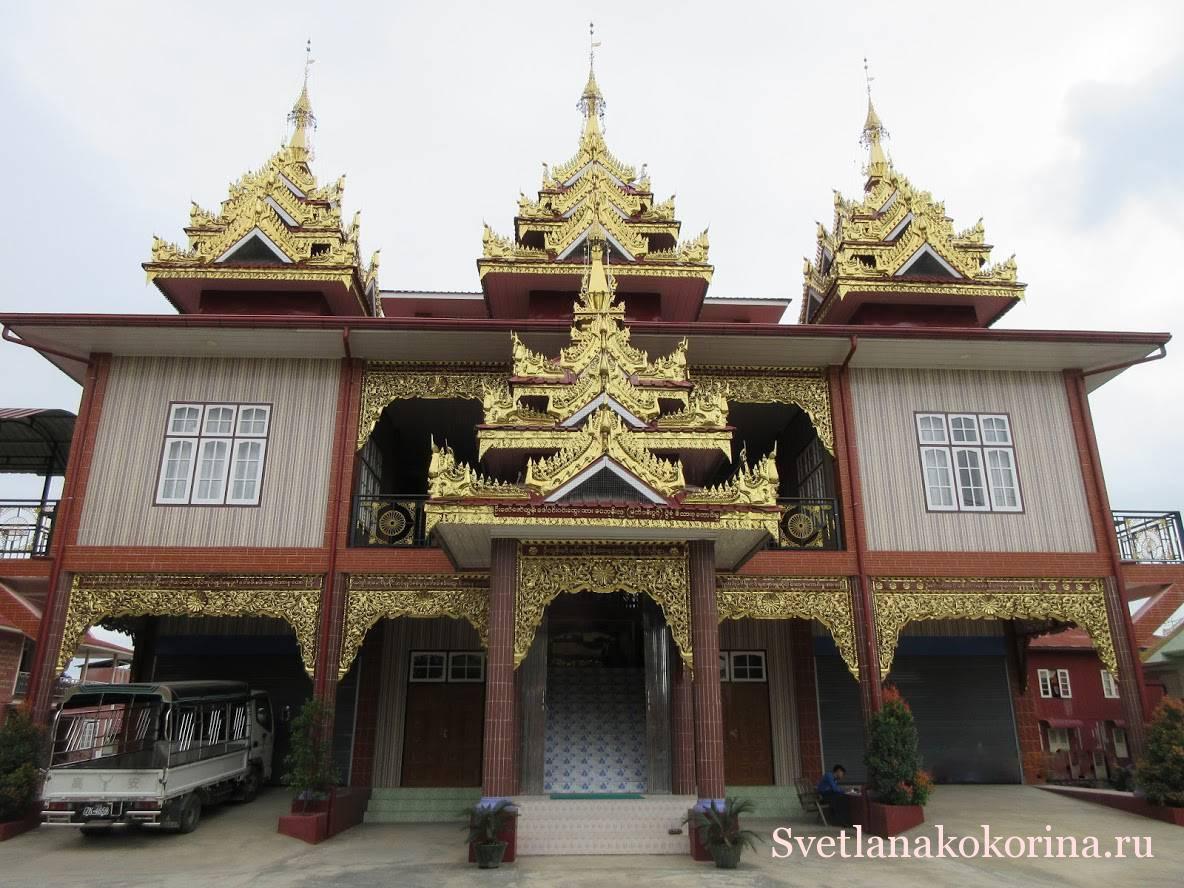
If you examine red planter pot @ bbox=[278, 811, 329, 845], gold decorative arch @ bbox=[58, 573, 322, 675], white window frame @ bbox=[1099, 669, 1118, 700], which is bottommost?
red planter pot @ bbox=[278, 811, 329, 845]

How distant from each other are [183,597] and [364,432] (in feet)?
12.9

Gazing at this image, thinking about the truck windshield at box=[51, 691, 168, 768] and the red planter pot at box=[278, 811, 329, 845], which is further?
the truck windshield at box=[51, 691, 168, 768]

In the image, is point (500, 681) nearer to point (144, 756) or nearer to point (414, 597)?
point (414, 597)

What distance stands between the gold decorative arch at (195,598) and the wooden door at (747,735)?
8.09m

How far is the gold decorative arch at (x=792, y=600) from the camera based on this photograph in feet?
45.1

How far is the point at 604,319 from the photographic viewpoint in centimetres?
1274

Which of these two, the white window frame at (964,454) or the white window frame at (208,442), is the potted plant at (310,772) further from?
the white window frame at (964,454)

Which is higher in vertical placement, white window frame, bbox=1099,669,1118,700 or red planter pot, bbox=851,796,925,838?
white window frame, bbox=1099,669,1118,700

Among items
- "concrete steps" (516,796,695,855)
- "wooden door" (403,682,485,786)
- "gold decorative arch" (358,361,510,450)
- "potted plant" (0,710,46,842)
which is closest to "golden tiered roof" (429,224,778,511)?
"gold decorative arch" (358,361,510,450)

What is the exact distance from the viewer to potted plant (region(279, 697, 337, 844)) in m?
12.0

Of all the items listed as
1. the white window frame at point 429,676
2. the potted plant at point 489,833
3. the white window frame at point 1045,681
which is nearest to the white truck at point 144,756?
the white window frame at point 429,676

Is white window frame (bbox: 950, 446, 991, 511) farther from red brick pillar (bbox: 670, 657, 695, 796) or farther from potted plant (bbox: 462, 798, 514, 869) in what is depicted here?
potted plant (bbox: 462, 798, 514, 869)

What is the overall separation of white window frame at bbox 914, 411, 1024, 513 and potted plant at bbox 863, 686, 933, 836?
12.7 feet

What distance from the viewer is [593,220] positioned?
17.0 meters
